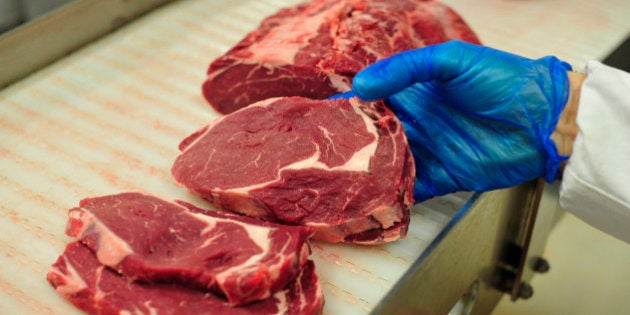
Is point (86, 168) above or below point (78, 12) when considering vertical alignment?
below

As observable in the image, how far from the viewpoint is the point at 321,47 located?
293 cm

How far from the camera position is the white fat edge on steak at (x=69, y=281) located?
2.13 m

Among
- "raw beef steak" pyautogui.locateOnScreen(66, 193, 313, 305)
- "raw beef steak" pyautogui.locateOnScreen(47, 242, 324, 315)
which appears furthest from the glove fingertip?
"raw beef steak" pyautogui.locateOnScreen(47, 242, 324, 315)

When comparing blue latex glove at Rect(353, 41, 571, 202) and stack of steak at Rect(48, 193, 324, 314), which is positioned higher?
blue latex glove at Rect(353, 41, 571, 202)

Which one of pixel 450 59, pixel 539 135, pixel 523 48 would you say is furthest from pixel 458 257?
pixel 523 48

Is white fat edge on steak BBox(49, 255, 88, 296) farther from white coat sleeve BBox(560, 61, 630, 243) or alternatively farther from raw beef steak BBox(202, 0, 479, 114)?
white coat sleeve BBox(560, 61, 630, 243)

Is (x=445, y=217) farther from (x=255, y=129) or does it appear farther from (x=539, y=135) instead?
(x=255, y=129)

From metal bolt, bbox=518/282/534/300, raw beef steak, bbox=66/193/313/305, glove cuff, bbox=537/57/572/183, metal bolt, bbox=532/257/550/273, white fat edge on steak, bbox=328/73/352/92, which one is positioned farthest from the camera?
metal bolt, bbox=532/257/550/273

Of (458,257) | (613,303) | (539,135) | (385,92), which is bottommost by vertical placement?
(613,303)

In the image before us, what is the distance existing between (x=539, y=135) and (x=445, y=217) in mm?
433

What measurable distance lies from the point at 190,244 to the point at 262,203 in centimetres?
28

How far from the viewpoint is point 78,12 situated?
3.22 meters

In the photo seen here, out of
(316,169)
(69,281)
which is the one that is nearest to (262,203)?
(316,169)

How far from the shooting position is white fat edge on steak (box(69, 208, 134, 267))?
7.10ft
